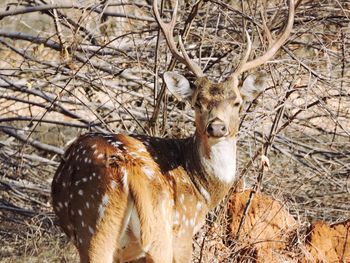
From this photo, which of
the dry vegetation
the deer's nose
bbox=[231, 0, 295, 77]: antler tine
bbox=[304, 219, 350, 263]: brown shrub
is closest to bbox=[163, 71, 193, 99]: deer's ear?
bbox=[231, 0, 295, 77]: antler tine

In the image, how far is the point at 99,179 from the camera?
546 cm

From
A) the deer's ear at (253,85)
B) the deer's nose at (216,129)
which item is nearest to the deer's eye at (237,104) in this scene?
the deer's ear at (253,85)

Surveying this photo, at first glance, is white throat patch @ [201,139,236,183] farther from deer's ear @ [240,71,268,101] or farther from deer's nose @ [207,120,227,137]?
deer's ear @ [240,71,268,101]

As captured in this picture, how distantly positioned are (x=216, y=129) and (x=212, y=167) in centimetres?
49

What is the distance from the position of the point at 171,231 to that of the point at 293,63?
8.57ft

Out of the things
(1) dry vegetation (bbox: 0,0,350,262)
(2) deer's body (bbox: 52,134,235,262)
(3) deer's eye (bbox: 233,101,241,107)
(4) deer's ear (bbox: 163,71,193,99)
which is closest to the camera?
(2) deer's body (bbox: 52,134,235,262)

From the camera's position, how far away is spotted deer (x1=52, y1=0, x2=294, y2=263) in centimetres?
543

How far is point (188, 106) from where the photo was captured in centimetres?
867

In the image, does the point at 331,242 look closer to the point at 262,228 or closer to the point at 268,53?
the point at 262,228

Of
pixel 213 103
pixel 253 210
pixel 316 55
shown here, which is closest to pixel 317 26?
pixel 316 55

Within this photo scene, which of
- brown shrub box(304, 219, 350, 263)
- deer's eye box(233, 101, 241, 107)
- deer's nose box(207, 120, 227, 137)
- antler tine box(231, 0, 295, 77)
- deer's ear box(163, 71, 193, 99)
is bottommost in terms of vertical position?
brown shrub box(304, 219, 350, 263)

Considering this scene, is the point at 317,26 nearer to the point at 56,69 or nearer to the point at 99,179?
the point at 56,69

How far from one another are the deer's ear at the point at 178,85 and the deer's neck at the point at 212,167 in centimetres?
36

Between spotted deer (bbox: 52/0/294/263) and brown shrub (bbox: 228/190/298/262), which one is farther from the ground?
spotted deer (bbox: 52/0/294/263)
